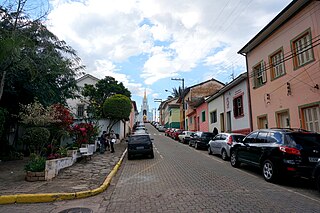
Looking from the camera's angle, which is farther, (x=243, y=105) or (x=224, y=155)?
(x=243, y=105)

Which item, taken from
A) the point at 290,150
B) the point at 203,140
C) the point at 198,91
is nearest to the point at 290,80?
the point at 290,150

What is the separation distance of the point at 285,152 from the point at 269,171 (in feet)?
3.38

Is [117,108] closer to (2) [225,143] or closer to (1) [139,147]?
(1) [139,147]

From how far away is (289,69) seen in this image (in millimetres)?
12477

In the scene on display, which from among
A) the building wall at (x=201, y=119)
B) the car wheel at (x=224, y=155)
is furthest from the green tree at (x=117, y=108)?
the car wheel at (x=224, y=155)

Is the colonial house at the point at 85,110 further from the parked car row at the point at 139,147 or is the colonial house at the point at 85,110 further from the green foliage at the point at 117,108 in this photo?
the parked car row at the point at 139,147

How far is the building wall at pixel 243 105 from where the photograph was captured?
17.9m

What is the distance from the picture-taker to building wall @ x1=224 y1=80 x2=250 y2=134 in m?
17.9

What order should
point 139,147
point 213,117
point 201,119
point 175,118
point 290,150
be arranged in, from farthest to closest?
1. point 175,118
2. point 201,119
3. point 213,117
4. point 139,147
5. point 290,150

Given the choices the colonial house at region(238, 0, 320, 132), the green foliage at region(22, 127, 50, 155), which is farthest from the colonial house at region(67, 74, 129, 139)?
the colonial house at region(238, 0, 320, 132)

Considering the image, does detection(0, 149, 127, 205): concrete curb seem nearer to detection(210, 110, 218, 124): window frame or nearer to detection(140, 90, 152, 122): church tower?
detection(210, 110, 218, 124): window frame

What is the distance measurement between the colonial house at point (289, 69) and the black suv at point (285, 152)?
3902 millimetres

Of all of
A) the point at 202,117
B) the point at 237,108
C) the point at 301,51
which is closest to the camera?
the point at 301,51

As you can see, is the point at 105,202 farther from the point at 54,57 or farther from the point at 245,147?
the point at 54,57
